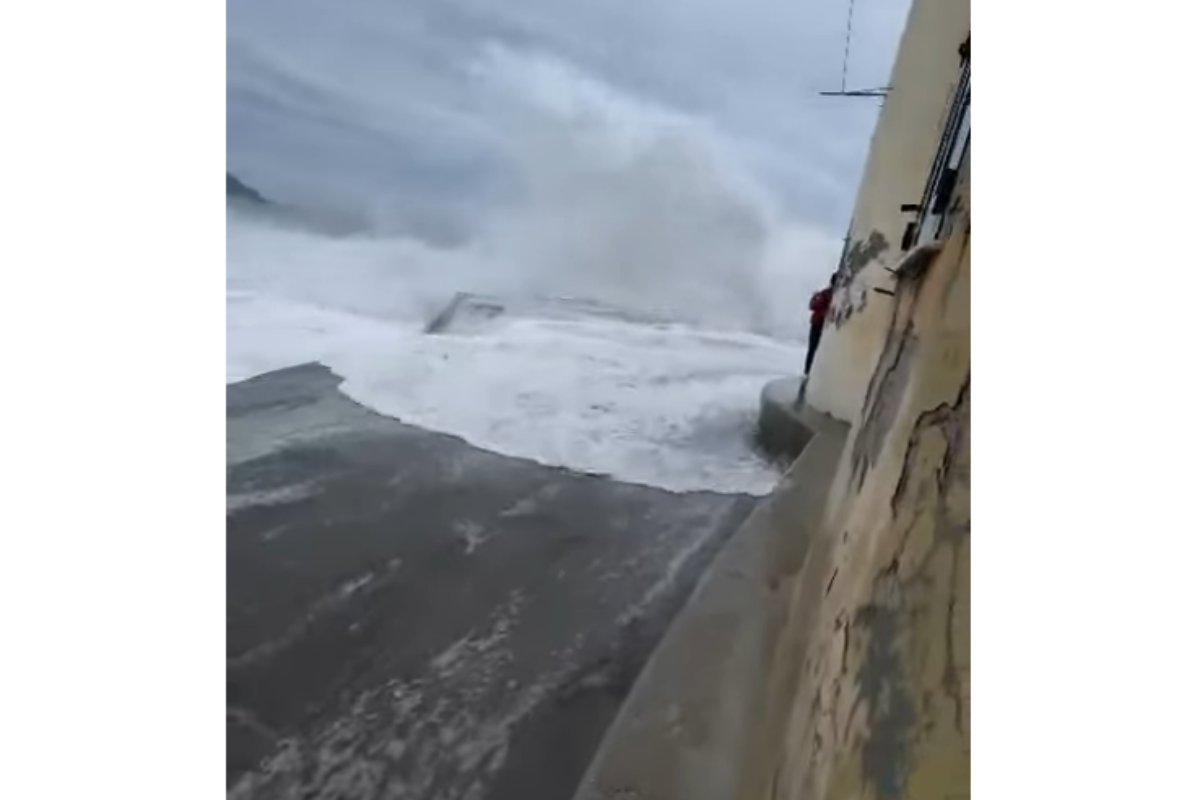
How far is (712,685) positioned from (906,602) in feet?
3.86

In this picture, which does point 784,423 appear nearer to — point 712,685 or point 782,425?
point 782,425

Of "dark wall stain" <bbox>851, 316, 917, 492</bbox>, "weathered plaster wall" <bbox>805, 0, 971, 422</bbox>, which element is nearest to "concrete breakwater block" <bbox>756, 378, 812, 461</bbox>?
"weathered plaster wall" <bbox>805, 0, 971, 422</bbox>

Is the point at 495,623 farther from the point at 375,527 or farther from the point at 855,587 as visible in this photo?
the point at 855,587

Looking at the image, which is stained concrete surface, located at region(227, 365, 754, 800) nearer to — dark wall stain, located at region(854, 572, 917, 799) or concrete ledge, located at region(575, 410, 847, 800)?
concrete ledge, located at region(575, 410, 847, 800)

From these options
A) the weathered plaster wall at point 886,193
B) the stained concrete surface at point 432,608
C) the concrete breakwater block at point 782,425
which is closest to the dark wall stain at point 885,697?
the stained concrete surface at point 432,608

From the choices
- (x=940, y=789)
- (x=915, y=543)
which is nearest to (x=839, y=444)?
(x=915, y=543)

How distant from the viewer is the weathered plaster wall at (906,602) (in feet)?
2.91

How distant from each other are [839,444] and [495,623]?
2.15 m

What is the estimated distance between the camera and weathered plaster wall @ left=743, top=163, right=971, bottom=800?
886 millimetres

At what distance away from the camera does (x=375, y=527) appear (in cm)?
357

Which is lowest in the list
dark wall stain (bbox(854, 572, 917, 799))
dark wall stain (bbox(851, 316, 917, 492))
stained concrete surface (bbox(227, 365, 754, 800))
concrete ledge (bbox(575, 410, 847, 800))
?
stained concrete surface (bbox(227, 365, 754, 800))

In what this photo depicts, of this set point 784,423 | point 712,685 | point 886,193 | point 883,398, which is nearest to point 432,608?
point 712,685

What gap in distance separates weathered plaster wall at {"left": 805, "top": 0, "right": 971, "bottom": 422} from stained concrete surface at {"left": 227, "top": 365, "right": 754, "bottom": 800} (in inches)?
38.7
